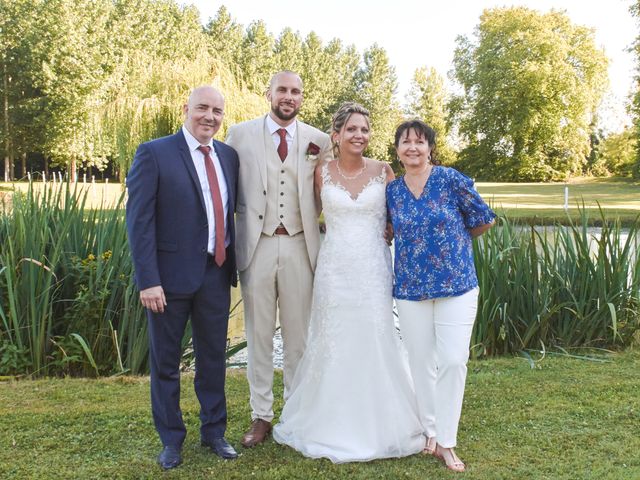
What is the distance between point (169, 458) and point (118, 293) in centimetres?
195

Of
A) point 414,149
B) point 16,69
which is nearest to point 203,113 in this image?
point 414,149

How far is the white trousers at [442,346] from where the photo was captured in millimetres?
3240

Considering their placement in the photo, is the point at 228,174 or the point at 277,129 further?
the point at 277,129

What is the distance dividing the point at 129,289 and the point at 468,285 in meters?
2.46

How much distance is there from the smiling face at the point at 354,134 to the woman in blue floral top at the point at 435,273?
0.18m

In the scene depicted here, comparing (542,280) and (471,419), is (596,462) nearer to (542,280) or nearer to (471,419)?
(471,419)

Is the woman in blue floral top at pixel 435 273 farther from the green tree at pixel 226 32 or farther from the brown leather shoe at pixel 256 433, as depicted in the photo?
the green tree at pixel 226 32

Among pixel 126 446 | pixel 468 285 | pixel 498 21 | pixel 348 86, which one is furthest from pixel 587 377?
pixel 348 86

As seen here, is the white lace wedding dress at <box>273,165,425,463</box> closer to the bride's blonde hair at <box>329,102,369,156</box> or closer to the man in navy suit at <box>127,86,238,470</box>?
the bride's blonde hair at <box>329,102,369,156</box>

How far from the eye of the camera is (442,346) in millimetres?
3270

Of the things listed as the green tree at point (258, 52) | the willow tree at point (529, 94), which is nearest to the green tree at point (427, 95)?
the willow tree at point (529, 94)

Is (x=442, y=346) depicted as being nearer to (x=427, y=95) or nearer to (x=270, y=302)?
(x=270, y=302)

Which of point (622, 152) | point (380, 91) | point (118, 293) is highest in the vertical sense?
point (380, 91)

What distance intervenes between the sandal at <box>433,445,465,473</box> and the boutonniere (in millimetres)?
1603
